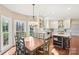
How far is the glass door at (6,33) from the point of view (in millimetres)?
1666

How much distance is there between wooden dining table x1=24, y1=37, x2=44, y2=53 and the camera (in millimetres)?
1720

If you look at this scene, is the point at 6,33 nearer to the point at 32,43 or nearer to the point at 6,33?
the point at 6,33

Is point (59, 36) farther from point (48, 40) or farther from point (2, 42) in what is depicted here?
point (2, 42)

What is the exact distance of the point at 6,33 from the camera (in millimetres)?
1704

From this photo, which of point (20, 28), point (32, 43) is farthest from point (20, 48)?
point (20, 28)

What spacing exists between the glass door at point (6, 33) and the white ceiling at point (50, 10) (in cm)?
21

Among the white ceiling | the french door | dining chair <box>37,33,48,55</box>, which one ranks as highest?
the white ceiling

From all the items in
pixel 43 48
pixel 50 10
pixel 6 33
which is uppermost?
pixel 50 10

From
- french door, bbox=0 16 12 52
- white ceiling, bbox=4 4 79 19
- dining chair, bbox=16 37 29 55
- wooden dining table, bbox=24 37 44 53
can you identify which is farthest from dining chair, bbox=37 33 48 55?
french door, bbox=0 16 12 52

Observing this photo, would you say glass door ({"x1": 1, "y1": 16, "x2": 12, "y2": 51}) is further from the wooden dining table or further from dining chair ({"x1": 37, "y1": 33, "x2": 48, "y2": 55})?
dining chair ({"x1": 37, "y1": 33, "x2": 48, "y2": 55})

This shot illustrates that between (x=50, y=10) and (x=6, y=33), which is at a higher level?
(x=50, y=10)

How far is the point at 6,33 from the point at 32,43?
44 centimetres

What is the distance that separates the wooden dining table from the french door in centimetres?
27
